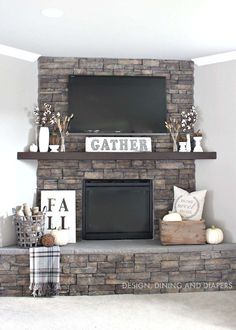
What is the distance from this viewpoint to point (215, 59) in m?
4.35

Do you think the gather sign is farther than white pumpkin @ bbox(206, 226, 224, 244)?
Yes

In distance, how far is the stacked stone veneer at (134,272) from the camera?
12.5ft

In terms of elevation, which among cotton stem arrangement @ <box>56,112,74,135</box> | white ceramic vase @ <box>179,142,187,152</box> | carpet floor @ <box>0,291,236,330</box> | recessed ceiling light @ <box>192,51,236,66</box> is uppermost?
recessed ceiling light @ <box>192,51,236,66</box>

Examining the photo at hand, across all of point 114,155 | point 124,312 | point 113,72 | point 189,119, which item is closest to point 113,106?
point 113,72

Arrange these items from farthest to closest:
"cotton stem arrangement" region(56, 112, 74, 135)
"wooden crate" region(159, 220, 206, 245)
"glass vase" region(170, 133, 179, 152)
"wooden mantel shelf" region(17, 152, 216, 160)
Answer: "glass vase" region(170, 133, 179, 152) → "cotton stem arrangement" region(56, 112, 74, 135) → "wooden mantel shelf" region(17, 152, 216, 160) → "wooden crate" region(159, 220, 206, 245)

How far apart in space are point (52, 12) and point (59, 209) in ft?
6.67

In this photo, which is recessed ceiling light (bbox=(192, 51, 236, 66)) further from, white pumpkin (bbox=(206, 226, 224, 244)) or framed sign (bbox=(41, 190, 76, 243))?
framed sign (bbox=(41, 190, 76, 243))

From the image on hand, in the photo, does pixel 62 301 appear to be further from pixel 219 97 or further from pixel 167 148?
pixel 219 97

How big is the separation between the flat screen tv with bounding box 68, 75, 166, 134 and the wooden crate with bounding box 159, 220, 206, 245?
1.08 metres

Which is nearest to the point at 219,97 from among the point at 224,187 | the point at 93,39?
the point at 224,187

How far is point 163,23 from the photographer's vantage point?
3363 mm

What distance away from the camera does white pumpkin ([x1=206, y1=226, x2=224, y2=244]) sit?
13.3 ft

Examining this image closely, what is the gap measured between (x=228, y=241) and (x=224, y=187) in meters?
0.58

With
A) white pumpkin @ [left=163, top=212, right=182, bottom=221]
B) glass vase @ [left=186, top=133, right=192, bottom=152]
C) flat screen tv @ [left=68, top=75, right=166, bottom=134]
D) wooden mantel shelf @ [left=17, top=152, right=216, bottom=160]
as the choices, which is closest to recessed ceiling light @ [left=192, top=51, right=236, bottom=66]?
flat screen tv @ [left=68, top=75, right=166, bottom=134]
